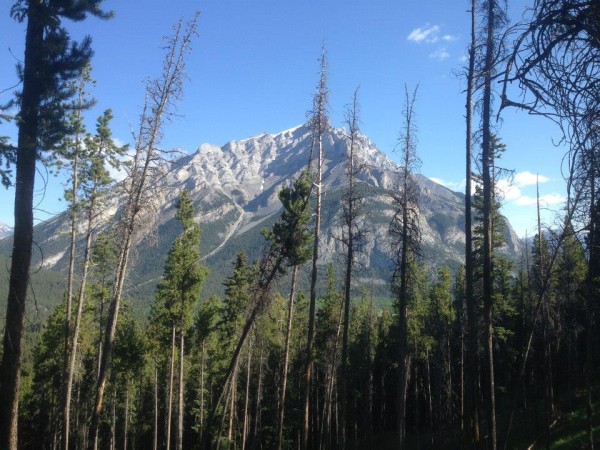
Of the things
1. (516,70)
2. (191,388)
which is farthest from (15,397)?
(191,388)

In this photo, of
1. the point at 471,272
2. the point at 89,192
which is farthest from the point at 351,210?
the point at 89,192

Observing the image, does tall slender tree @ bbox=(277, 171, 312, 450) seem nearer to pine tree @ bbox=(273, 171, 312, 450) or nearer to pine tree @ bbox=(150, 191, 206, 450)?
pine tree @ bbox=(273, 171, 312, 450)

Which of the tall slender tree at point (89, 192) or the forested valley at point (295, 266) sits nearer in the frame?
the forested valley at point (295, 266)

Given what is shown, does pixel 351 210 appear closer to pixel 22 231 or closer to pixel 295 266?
pixel 295 266

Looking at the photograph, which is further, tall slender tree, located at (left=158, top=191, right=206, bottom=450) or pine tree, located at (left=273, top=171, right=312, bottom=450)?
tall slender tree, located at (left=158, top=191, right=206, bottom=450)

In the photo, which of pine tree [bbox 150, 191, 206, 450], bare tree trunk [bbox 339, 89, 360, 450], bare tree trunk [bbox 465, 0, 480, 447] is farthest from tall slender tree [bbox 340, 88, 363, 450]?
pine tree [bbox 150, 191, 206, 450]

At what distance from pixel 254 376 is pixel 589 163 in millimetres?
42056

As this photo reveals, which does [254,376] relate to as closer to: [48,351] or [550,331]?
[48,351]

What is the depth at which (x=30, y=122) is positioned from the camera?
8.58 metres

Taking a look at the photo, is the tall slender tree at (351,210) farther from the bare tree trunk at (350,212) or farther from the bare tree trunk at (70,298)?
the bare tree trunk at (70,298)

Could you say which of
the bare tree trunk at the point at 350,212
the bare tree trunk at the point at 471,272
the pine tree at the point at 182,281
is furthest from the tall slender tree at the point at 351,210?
the pine tree at the point at 182,281

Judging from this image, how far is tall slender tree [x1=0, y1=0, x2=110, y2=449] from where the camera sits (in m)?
8.05

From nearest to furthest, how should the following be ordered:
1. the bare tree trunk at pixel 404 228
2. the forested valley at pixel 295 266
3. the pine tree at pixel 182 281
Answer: the forested valley at pixel 295 266 → the bare tree trunk at pixel 404 228 → the pine tree at pixel 182 281

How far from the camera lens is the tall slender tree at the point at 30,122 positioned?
8055mm
